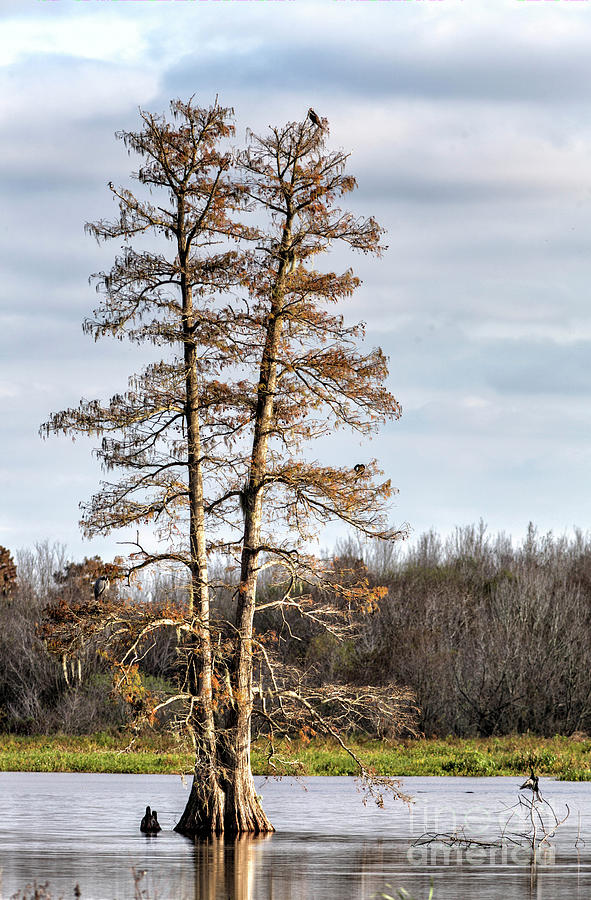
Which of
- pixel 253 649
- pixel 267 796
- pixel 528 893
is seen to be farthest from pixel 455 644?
pixel 528 893

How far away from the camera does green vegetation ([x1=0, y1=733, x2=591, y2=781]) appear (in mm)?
55219

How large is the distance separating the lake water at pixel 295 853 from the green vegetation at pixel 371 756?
830 cm

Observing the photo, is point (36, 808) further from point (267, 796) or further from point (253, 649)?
point (253, 649)

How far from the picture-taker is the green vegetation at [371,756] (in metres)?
55.2

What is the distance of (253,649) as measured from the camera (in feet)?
95.8

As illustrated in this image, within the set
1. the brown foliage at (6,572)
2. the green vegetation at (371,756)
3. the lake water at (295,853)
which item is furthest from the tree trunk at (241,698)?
the brown foliage at (6,572)

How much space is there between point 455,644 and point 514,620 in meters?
3.75

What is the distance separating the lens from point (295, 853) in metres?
27.3

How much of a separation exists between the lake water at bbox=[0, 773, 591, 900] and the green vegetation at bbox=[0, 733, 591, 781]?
8302 millimetres
